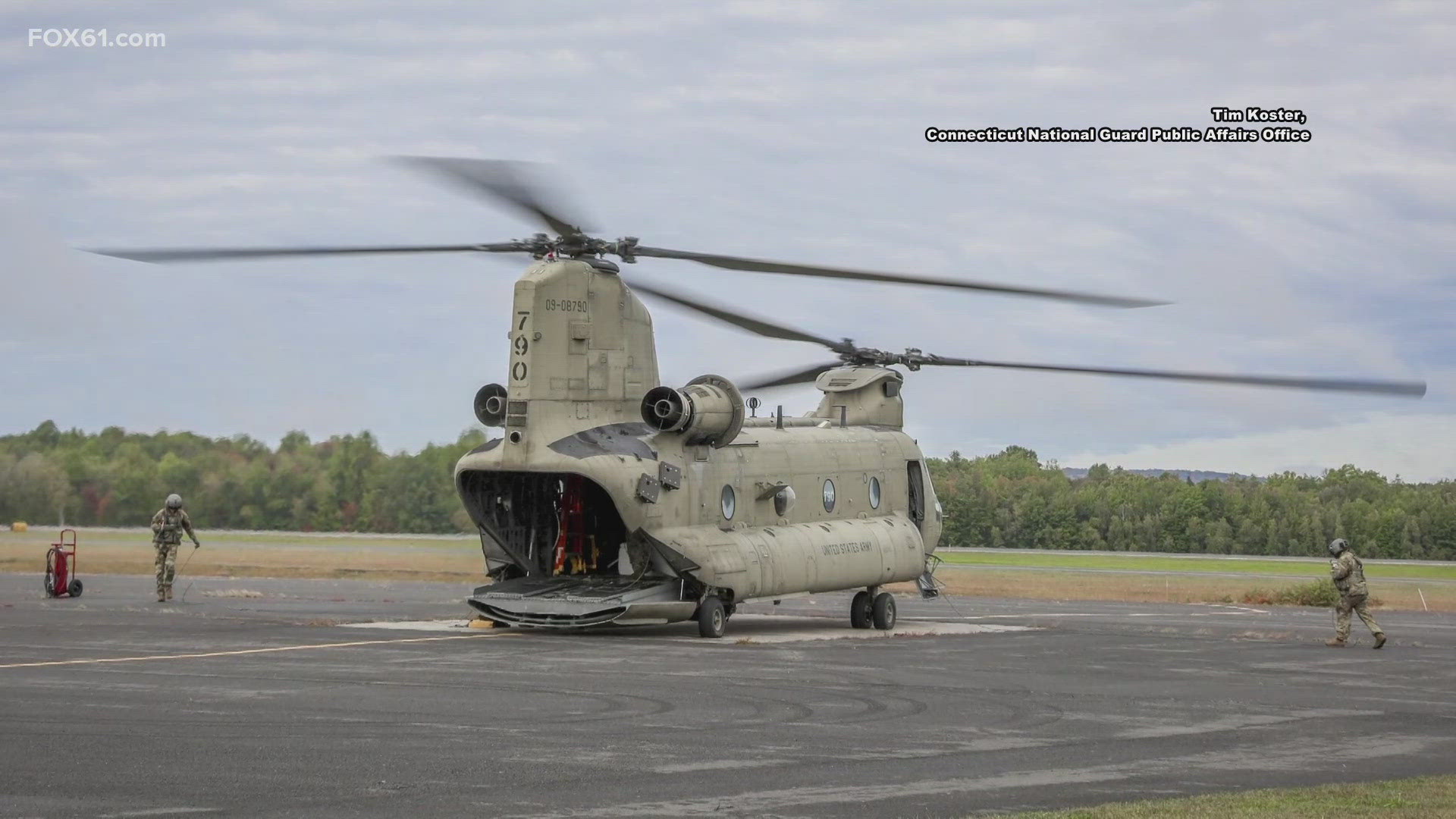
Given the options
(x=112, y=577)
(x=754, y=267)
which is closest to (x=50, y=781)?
(x=754, y=267)

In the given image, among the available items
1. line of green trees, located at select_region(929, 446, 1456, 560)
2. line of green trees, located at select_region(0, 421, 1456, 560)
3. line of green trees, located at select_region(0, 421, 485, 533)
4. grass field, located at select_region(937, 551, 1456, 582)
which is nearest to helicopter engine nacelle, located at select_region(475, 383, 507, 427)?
line of green trees, located at select_region(0, 421, 1456, 560)

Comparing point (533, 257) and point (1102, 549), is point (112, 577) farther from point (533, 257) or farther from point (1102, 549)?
point (1102, 549)

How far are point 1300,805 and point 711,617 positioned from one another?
14963 mm

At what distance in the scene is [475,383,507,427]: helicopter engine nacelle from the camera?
26547 millimetres

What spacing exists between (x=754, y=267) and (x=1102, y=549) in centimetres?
4910

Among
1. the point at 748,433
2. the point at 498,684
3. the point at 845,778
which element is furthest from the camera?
the point at 748,433

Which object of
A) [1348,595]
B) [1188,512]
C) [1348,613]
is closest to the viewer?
[1348,595]

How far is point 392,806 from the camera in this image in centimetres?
1053

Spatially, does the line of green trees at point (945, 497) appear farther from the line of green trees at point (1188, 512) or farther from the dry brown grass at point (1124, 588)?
the dry brown grass at point (1124, 588)

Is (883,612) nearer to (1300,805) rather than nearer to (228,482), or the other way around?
(1300,805)

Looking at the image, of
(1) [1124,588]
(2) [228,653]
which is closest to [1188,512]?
(1) [1124,588]

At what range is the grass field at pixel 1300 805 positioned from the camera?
10.6 metres

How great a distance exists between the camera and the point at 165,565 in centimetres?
3250

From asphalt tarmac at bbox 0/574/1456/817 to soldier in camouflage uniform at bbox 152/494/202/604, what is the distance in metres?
4.66
